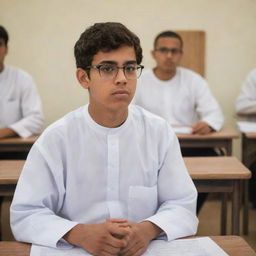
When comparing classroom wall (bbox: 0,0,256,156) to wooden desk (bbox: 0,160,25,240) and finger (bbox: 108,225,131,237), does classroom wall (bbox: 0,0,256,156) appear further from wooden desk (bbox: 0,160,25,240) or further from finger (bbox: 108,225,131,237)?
finger (bbox: 108,225,131,237)

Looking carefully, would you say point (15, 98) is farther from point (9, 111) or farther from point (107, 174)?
point (107, 174)

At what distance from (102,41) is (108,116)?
11.0 inches

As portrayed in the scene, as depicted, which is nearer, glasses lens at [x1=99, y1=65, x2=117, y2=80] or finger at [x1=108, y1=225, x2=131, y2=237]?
finger at [x1=108, y1=225, x2=131, y2=237]

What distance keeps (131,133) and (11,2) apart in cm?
331

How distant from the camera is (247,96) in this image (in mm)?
4066

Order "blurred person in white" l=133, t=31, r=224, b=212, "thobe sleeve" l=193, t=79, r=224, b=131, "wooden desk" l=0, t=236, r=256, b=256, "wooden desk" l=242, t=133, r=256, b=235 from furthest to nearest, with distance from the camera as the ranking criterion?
"blurred person in white" l=133, t=31, r=224, b=212 → "thobe sleeve" l=193, t=79, r=224, b=131 → "wooden desk" l=242, t=133, r=256, b=235 → "wooden desk" l=0, t=236, r=256, b=256

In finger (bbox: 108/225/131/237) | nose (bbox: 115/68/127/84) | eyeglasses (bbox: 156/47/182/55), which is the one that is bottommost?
finger (bbox: 108/225/131/237)

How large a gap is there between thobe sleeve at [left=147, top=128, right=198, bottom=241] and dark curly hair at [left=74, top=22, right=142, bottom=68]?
0.42m

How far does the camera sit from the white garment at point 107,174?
136cm

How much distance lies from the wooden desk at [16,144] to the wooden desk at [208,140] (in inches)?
45.4

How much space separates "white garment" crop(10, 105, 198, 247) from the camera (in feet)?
4.47

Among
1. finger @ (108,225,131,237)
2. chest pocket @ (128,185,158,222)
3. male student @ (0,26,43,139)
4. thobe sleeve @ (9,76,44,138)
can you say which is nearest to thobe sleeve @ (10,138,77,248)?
finger @ (108,225,131,237)

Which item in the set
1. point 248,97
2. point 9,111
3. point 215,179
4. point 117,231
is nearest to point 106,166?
point 117,231

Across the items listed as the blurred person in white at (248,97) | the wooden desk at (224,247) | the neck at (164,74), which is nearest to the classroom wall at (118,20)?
the blurred person in white at (248,97)
